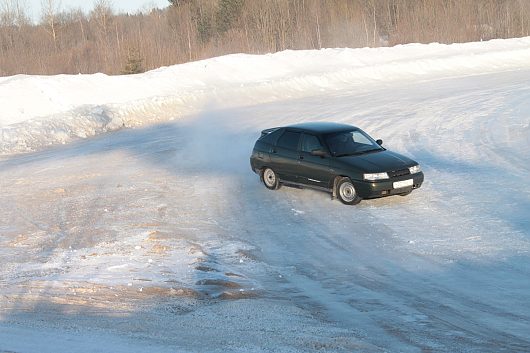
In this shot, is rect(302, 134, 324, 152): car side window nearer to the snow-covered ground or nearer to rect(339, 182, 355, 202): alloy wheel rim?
the snow-covered ground

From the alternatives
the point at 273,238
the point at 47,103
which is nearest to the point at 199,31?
the point at 47,103

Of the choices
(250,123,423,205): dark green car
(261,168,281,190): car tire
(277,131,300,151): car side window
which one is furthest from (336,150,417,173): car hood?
(261,168,281,190): car tire

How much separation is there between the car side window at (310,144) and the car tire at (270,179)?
1.08m

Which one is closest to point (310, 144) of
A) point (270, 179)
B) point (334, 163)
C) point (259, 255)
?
point (334, 163)

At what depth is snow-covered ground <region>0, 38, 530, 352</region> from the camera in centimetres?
889

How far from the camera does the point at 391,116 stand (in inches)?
1133

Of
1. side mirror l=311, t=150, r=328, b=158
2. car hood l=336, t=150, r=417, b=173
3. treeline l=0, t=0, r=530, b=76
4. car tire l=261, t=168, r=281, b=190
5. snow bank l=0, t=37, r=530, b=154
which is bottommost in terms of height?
car tire l=261, t=168, r=281, b=190

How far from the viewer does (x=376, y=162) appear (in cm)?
1594

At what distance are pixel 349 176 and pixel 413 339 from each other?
7.67 meters

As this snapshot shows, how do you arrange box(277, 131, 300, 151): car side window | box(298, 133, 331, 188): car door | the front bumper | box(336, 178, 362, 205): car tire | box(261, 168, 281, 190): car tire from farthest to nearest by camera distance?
box(261, 168, 281, 190): car tire → box(277, 131, 300, 151): car side window → box(298, 133, 331, 188): car door → box(336, 178, 362, 205): car tire → the front bumper

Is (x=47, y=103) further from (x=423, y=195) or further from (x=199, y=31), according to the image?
(x=199, y=31)

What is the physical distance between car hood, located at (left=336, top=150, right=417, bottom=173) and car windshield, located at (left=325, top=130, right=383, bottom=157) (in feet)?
0.95

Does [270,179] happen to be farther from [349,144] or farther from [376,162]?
[376,162]

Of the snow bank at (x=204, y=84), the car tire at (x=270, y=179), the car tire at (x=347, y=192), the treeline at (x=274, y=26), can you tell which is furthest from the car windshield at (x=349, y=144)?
the treeline at (x=274, y=26)
